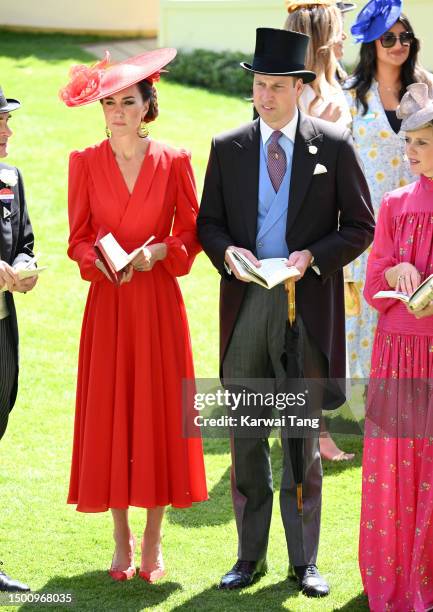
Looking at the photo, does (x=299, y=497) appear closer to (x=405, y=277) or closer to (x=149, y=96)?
(x=405, y=277)

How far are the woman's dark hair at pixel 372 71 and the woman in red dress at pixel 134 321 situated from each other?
186cm

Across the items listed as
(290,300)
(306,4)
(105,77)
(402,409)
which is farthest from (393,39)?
(402,409)

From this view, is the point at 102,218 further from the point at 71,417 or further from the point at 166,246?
the point at 71,417

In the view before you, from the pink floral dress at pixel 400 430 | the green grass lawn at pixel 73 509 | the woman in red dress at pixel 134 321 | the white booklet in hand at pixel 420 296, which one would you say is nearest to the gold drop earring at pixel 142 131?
the woman in red dress at pixel 134 321

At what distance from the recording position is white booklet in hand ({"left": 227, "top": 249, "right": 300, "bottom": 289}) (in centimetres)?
522

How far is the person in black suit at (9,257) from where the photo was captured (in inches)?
219

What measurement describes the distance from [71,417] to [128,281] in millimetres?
2915

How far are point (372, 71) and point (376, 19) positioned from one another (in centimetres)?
34

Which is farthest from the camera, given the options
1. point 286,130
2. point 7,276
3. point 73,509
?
point 73,509

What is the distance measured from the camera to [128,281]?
18.7 ft

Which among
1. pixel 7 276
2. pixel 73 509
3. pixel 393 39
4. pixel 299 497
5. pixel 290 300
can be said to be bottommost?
pixel 73 509

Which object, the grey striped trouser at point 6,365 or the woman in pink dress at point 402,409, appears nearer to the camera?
the woman in pink dress at point 402,409

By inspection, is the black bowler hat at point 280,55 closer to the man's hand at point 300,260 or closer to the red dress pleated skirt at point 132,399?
the man's hand at point 300,260

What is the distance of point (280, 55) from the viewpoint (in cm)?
548
